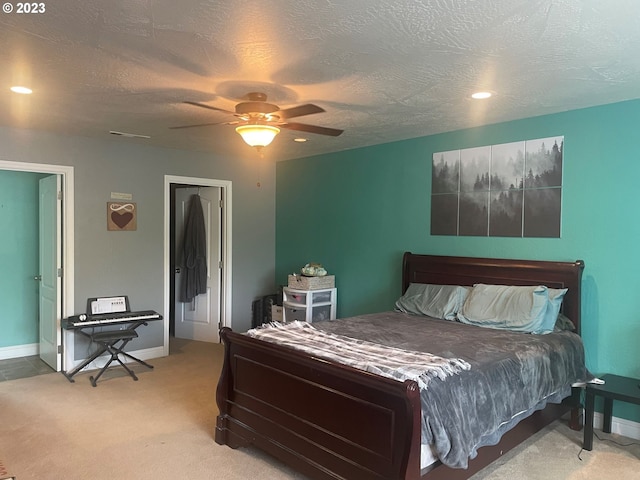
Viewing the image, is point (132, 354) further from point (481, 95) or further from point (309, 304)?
point (481, 95)

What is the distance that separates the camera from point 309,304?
5.27 meters

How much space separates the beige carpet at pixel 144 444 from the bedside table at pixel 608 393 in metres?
0.14

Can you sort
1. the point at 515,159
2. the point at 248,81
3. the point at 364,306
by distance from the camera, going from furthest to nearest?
the point at 364,306
the point at 515,159
the point at 248,81

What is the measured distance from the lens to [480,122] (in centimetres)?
411

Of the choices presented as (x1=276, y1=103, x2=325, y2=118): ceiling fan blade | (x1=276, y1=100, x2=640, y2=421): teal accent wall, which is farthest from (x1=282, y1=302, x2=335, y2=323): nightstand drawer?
(x1=276, y1=103, x2=325, y2=118): ceiling fan blade

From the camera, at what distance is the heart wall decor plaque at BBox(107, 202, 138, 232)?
5039 mm

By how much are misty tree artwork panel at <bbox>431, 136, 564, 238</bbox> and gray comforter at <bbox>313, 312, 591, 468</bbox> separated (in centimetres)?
95

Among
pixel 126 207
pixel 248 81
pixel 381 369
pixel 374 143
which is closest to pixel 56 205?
pixel 126 207

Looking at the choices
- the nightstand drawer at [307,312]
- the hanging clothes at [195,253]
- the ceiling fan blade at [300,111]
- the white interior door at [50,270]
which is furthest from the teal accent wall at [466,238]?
the white interior door at [50,270]

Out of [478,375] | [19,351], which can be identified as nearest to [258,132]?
[478,375]

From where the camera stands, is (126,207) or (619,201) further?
(126,207)

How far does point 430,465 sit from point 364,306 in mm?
2938

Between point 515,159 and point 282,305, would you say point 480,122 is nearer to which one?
point 515,159

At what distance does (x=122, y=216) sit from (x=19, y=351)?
82.4 inches
